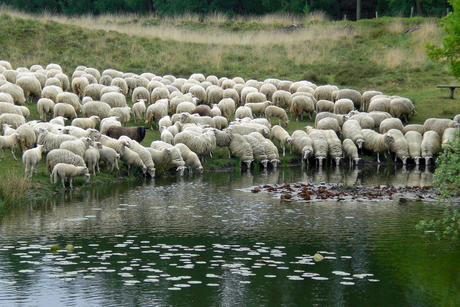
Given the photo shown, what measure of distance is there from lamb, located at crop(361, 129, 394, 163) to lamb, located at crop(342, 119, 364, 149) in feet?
0.76

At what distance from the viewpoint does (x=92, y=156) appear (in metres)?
16.7

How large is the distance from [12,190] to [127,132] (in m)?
6.38

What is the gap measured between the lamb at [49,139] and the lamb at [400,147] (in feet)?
39.7

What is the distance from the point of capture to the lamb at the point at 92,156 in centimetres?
1669

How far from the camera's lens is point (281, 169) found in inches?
827

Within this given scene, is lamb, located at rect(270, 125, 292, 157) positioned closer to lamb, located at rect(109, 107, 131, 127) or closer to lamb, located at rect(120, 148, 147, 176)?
lamb, located at rect(109, 107, 131, 127)

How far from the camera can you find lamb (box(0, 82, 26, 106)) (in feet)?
73.3

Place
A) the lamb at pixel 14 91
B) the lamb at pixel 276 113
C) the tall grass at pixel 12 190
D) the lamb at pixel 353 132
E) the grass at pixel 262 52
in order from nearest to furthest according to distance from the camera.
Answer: the tall grass at pixel 12 190 → the lamb at pixel 14 91 → the lamb at pixel 353 132 → the lamb at pixel 276 113 → the grass at pixel 262 52

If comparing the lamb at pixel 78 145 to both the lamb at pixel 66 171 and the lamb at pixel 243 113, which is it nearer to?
the lamb at pixel 66 171

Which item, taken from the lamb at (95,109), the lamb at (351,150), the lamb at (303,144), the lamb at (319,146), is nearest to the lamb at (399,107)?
the lamb at (351,150)

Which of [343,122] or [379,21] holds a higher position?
[379,21]

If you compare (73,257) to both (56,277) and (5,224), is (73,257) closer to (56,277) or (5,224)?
(56,277)

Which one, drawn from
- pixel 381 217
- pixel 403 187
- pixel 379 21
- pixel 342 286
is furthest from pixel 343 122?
pixel 379 21

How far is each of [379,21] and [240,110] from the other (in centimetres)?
2329
